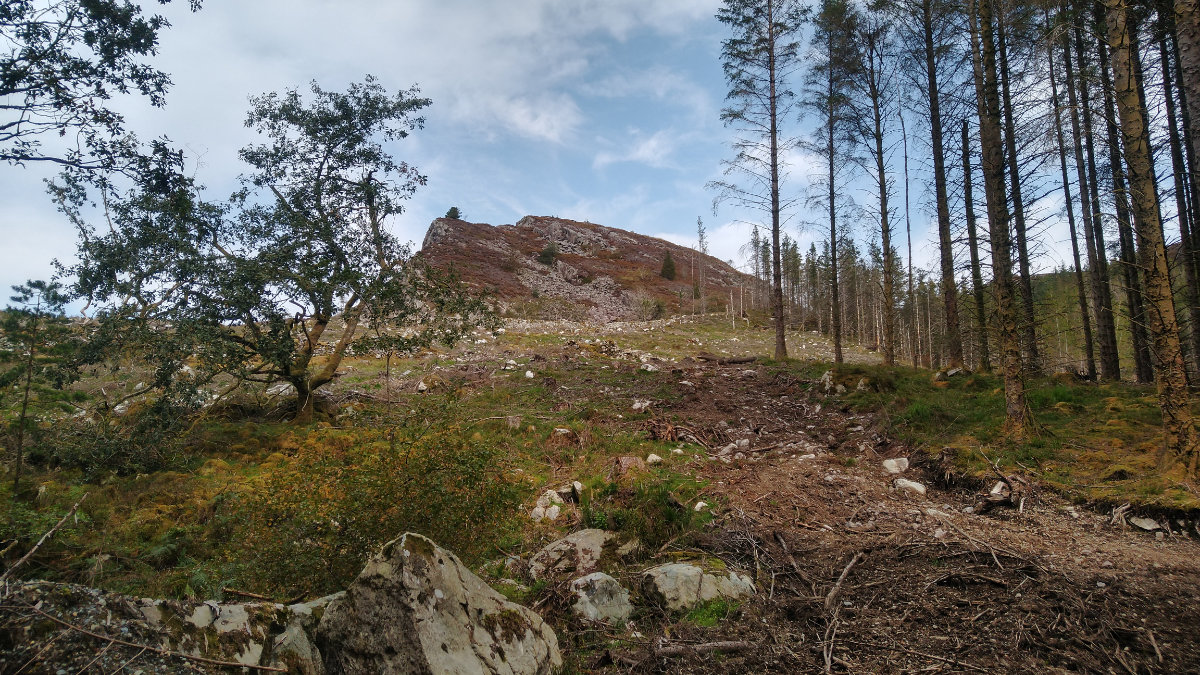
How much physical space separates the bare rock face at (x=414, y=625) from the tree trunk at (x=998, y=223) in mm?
7438

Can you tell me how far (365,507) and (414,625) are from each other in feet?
4.69

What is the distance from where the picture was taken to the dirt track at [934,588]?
10.1 feet

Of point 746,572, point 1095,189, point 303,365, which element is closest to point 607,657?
point 746,572

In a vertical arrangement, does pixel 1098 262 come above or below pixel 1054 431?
above

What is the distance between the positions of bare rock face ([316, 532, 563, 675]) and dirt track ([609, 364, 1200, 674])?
0.89 m

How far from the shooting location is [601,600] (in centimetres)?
414

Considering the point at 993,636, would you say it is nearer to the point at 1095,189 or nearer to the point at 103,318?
the point at 103,318

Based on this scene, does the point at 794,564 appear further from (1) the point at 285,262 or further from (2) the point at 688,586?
(1) the point at 285,262

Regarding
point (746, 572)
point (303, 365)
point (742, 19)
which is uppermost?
point (742, 19)

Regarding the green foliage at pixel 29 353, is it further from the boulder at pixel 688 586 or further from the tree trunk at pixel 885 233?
the tree trunk at pixel 885 233

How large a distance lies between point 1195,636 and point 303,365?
40.0 feet

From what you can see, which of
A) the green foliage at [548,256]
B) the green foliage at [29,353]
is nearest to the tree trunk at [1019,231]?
the green foliage at [29,353]

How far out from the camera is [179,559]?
5.54 metres

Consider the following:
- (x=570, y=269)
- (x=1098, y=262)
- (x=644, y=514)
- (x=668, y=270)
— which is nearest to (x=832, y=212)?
(x=1098, y=262)
